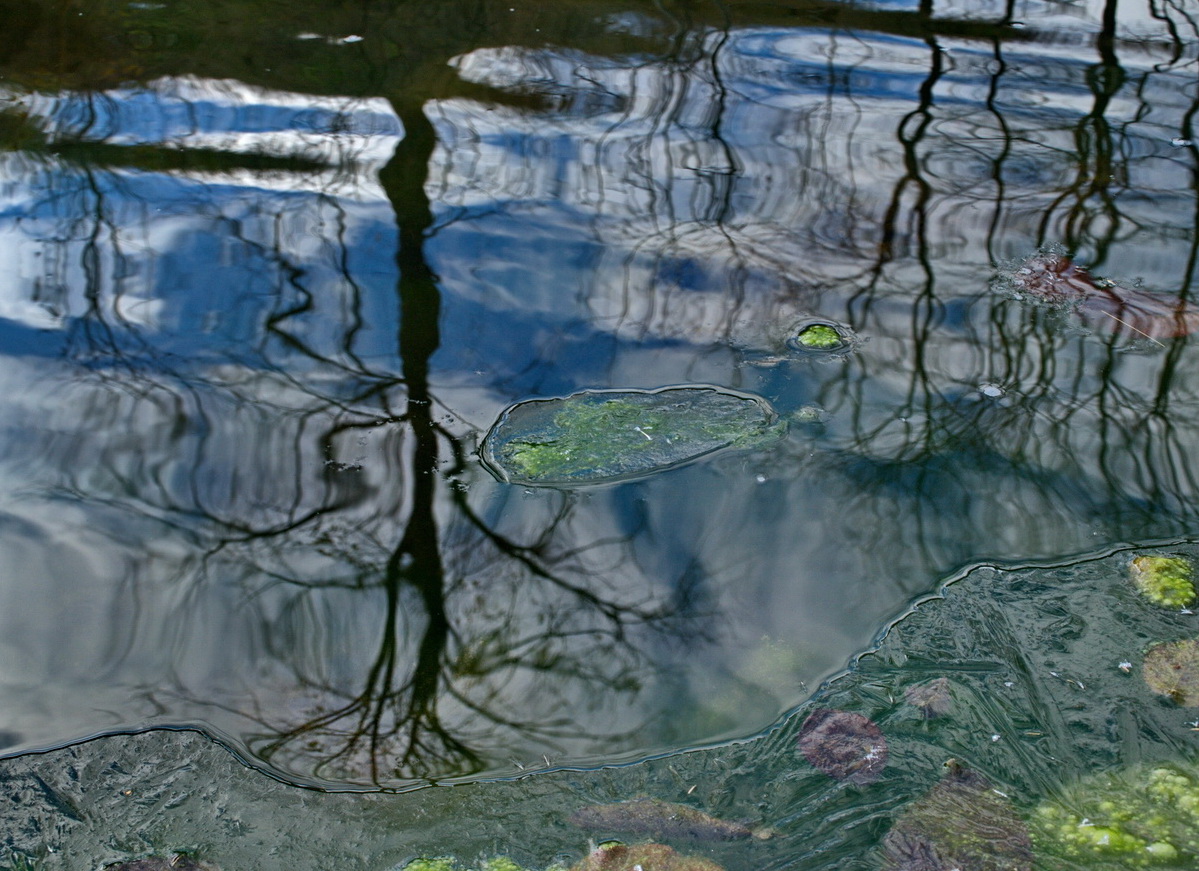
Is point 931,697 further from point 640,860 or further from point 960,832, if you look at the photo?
point 640,860

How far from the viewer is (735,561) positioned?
216 centimetres

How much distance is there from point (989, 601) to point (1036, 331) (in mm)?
1074

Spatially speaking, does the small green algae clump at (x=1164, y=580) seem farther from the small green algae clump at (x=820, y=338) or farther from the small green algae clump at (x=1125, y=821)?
the small green algae clump at (x=820, y=338)

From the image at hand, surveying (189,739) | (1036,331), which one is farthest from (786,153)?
(189,739)

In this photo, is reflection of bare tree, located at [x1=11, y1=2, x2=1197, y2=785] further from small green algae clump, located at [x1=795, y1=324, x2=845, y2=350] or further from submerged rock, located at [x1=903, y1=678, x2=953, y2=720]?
submerged rock, located at [x1=903, y1=678, x2=953, y2=720]

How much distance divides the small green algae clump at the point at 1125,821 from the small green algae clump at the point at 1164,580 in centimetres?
40

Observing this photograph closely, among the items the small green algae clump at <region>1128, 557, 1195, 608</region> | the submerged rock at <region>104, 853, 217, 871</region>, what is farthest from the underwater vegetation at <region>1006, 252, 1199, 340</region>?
the submerged rock at <region>104, 853, 217, 871</region>

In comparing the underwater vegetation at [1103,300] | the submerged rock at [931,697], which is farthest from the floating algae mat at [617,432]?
the underwater vegetation at [1103,300]

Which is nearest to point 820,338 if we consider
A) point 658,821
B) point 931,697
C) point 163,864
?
point 931,697

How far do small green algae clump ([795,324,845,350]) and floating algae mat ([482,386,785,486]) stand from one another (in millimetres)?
312

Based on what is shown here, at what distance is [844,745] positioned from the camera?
1.79m

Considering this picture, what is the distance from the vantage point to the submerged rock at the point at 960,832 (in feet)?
5.22

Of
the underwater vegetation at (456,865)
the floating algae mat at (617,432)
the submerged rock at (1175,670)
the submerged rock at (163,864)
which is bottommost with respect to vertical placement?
the submerged rock at (163,864)

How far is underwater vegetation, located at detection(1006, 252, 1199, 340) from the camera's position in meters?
2.82
